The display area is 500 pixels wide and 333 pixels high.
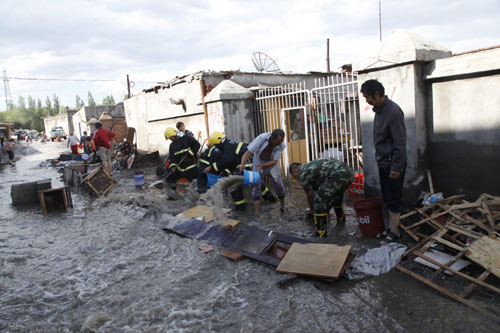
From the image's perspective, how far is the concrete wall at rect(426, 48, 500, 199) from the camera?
14.5ft

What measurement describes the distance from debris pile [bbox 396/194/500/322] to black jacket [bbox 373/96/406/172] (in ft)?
2.54

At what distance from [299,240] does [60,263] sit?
10.6 ft

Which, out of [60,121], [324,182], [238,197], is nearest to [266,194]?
[238,197]

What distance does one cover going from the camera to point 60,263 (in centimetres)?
471

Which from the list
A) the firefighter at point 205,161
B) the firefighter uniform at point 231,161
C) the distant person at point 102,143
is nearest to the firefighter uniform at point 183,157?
the firefighter at point 205,161

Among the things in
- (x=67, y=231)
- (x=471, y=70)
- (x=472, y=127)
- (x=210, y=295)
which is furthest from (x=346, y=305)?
(x=67, y=231)

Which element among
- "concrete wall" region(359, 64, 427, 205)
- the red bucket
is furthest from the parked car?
the red bucket

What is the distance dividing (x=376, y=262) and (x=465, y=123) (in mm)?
2466

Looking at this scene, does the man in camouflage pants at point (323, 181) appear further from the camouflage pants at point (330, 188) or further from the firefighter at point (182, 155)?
the firefighter at point (182, 155)

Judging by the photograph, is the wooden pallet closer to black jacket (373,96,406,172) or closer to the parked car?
black jacket (373,96,406,172)

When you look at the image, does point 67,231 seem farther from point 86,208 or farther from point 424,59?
point 424,59

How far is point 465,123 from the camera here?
4746 mm

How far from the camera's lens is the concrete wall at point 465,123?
14.5 feet

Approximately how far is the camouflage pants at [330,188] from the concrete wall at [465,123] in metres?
1.50
